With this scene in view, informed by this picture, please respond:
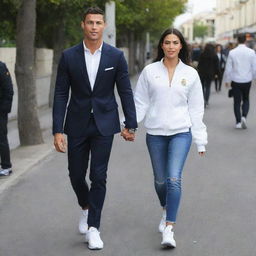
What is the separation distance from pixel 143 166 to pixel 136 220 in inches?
126

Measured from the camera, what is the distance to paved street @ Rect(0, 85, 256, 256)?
18.7 feet

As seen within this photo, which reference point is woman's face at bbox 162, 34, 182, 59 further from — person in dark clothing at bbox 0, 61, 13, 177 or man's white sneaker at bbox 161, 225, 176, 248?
person in dark clothing at bbox 0, 61, 13, 177

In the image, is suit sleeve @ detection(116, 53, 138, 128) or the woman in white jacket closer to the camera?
suit sleeve @ detection(116, 53, 138, 128)

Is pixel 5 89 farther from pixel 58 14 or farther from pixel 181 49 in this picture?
pixel 58 14

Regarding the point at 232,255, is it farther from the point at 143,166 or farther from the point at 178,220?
the point at 143,166

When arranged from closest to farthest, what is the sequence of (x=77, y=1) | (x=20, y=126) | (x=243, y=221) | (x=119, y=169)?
(x=243, y=221)
(x=119, y=169)
(x=20, y=126)
(x=77, y=1)

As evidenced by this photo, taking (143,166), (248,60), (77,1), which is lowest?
(143,166)

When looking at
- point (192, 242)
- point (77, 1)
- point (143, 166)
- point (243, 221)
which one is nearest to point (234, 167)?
point (143, 166)

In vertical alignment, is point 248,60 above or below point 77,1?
below

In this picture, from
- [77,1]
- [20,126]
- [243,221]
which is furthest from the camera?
[77,1]

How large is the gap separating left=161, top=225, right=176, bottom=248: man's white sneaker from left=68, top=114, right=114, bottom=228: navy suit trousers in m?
0.53

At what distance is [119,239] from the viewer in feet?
19.4

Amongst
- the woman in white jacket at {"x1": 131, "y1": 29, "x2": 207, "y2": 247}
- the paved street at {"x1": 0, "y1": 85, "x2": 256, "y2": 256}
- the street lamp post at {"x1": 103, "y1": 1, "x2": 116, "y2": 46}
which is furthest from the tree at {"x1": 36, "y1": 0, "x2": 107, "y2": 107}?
the woman in white jacket at {"x1": 131, "y1": 29, "x2": 207, "y2": 247}

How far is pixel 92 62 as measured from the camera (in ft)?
18.1
